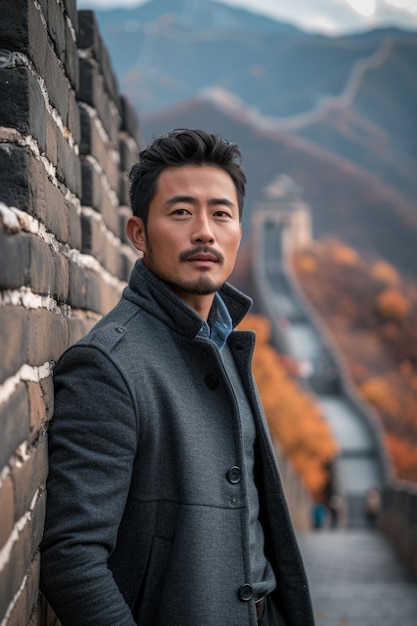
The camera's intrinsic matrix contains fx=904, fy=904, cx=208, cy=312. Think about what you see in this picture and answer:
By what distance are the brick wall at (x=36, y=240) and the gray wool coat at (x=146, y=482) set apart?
62 millimetres

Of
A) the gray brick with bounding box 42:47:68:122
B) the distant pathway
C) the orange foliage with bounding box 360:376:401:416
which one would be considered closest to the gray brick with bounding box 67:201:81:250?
the gray brick with bounding box 42:47:68:122

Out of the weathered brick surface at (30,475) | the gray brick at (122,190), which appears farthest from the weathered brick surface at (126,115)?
the weathered brick surface at (30,475)

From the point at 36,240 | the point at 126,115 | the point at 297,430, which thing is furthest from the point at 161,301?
the point at 297,430

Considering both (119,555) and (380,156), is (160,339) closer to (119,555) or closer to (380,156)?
(119,555)

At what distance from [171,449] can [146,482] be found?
9 centimetres

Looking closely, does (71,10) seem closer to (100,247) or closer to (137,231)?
(137,231)

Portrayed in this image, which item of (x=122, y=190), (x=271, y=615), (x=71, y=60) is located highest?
(x=122, y=190)

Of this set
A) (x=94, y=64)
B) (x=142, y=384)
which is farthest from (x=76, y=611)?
(x=94, y=64)

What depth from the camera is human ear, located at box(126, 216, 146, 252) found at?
→ 221 centimetres

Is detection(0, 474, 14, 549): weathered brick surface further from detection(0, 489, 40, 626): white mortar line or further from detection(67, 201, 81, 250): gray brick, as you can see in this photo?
detection(67, 201, 81, 250): gray brick

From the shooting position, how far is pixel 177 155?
2.13 meters

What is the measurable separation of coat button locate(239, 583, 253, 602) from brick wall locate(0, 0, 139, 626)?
0.44 m

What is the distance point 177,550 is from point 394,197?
62764mm

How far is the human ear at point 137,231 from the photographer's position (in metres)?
2.21
